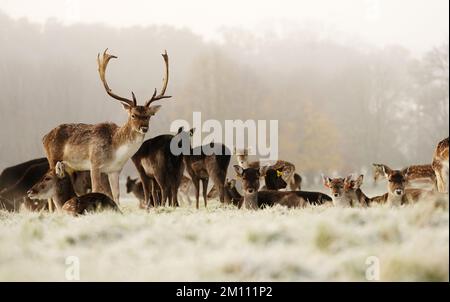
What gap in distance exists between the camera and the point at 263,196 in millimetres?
9258

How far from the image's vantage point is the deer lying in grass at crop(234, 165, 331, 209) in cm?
877

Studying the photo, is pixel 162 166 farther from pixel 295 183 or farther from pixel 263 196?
pixel 295 183

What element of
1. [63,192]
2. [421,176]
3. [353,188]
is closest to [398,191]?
[353,188]

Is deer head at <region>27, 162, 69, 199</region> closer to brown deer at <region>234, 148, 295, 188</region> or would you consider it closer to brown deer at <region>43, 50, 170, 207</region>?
brown deer at <region>43, 50, 170, 207</region>

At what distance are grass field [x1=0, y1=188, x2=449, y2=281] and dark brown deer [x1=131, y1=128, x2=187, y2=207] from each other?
325cm

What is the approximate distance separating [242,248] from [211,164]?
17.8 ft

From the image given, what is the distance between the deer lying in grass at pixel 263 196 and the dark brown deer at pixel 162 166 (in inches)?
59.2

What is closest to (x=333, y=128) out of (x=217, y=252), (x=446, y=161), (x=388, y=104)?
(x=388, y=104)

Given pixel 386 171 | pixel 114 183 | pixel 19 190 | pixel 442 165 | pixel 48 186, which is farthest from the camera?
pixel 19 190

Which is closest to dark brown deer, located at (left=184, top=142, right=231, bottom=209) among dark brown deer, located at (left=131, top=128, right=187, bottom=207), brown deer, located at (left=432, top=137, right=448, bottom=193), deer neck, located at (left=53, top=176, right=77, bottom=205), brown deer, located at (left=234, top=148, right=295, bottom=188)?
dark brown deer, located at (left=131, top=128, right=187, bottom=207)

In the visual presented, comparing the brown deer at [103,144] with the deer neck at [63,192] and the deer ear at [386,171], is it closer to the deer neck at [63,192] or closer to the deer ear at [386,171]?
the deer neck at [63,192]

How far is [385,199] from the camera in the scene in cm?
881

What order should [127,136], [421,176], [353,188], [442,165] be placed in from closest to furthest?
[442,165]
[353,188]
[127,136]
[421,176]
